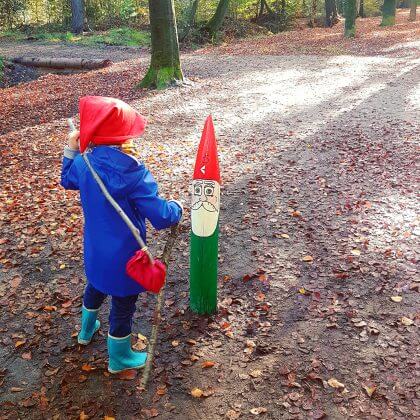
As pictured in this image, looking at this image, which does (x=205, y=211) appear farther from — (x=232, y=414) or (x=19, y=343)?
(x=19, y=343)

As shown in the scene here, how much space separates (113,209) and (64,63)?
694 inches

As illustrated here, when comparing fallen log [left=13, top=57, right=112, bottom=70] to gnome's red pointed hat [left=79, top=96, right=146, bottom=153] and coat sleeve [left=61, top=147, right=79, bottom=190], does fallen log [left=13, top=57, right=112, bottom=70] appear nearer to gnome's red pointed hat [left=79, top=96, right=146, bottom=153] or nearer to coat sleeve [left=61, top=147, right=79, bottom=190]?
coat sleeve [left=61, top=147, right=79, bottom=190]

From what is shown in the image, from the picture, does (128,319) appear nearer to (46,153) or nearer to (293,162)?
(293,162)

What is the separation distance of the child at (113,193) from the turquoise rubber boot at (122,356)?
0.67ft

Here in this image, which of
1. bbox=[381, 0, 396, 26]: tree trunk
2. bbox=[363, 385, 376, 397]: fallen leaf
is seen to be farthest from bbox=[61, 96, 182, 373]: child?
bbox=[381, 0, 396, 26]: tree trunk

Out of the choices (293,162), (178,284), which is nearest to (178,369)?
(178,284)

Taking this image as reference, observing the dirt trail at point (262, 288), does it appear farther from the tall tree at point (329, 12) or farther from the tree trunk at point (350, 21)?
the tall tree at point (329, 12)

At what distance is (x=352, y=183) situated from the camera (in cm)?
686

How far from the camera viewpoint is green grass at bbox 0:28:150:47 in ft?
81.0

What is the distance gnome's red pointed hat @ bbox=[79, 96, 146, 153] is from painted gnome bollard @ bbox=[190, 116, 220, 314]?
844 mm

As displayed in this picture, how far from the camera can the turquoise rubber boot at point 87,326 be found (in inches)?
147

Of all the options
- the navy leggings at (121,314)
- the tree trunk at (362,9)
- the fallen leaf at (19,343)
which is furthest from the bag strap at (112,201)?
the tree trunk at (362,9)

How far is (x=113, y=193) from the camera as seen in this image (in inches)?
115

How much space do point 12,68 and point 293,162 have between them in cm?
1567
